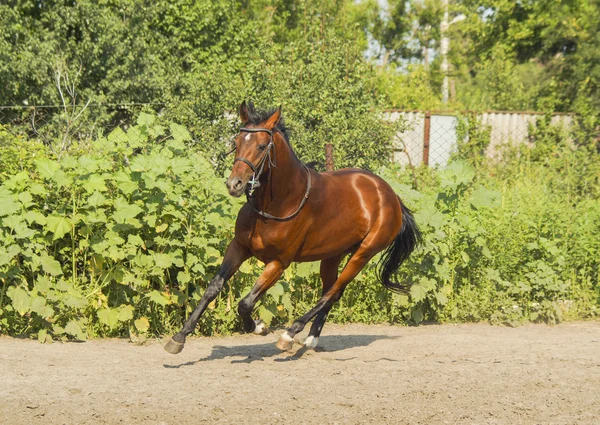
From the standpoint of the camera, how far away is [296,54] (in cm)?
1315

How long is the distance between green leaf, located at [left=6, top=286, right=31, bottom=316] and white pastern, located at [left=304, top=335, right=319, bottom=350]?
242 cm

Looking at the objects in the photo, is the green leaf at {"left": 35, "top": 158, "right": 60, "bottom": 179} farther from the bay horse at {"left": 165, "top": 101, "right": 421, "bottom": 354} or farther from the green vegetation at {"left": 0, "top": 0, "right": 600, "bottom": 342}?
the bay horse at {"left": 165, "top": 101, "right": 421, "bottom": 354}

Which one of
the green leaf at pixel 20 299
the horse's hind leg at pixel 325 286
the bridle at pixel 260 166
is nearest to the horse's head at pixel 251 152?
the bridle at pixel 260 166

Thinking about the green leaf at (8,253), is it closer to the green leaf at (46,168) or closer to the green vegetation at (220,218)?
the green vegetation at (220,218)

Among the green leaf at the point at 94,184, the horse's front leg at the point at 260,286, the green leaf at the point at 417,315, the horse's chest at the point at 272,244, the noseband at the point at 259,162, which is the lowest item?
the green leaf at the point at 417,315

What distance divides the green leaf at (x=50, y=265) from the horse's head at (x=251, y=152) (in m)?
2.31

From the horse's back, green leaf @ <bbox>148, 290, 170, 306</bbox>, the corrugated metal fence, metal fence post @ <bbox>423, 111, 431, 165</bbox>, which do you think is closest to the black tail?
the horse's back

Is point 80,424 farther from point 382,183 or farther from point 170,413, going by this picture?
point 382,183

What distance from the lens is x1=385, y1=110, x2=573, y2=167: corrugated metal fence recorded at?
16.5m

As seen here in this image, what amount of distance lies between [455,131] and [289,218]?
1156cm

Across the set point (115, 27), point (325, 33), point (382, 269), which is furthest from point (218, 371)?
point (115, 27)

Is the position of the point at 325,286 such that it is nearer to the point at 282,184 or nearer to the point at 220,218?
the point at 220,218

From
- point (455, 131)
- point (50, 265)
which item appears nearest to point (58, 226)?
point (50, 265)

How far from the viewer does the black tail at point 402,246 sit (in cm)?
754
